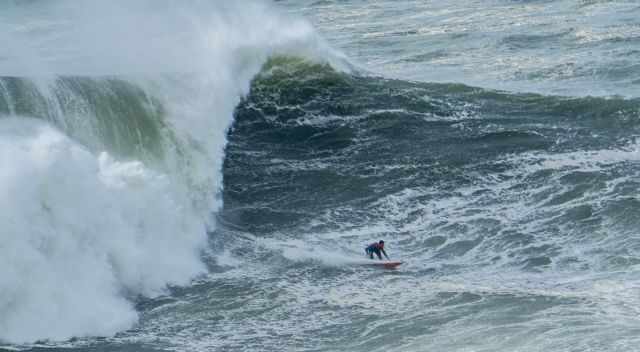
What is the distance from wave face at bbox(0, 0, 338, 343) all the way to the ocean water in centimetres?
4

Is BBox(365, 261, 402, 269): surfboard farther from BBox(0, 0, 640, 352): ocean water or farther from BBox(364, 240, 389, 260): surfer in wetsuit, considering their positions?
BBox(0, 0, 640, 352): ocean water

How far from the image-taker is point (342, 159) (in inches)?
917

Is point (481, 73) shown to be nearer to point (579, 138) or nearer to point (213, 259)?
point (579, 138)

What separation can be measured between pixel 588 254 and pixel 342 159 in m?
7.08

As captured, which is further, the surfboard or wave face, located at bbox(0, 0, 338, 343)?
the surfboard

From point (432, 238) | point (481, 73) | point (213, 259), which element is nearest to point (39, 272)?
point (213, 259)

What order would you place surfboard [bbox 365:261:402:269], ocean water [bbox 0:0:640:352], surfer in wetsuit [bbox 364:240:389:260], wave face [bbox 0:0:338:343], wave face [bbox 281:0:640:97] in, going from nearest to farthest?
ocean water [bbox 0:0:640:352] → wave face [bbox 0:0:338:343] → surfboard [bbox 365:261:402:269] → surfer in wetsuit [bbox 364:240:389:260] → wave face [bbox 281:0:640:97]

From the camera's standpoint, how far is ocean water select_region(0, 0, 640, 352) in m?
15.0

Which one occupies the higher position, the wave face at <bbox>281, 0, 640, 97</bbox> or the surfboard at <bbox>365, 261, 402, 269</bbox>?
the wave face at <bbox>281, 0, 640, 97</bbox>

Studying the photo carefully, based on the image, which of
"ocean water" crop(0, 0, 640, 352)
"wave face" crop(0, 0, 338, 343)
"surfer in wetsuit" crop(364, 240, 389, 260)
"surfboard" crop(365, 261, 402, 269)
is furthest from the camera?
"surfer in wetsuit" crop(364, 240, 389, 260)

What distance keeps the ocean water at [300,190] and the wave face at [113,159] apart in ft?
0.14

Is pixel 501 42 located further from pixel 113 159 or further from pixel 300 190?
pixel 113 159

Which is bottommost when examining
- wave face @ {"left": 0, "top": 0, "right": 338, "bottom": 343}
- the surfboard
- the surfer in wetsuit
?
the surfboard

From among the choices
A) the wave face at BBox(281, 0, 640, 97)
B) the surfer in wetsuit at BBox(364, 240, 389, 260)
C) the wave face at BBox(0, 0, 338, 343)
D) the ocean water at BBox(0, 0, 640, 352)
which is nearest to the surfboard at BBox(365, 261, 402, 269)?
the surfer in wetsuit at BBox(364, 240, 389, 260)
